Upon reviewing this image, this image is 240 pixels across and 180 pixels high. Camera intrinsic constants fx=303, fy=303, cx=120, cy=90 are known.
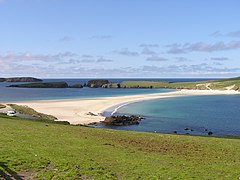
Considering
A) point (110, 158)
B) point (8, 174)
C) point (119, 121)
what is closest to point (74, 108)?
point (119, 121)

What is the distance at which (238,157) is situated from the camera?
20984 mm

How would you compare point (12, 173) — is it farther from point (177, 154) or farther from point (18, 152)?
point (177, 154)

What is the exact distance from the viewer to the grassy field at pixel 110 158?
1548 centimetres

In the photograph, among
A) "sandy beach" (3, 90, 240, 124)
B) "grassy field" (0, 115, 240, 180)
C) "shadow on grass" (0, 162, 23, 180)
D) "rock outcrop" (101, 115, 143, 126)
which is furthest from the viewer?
"sandy beach" (3, 90, 240, 124)

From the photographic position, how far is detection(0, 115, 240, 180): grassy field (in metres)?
15.5

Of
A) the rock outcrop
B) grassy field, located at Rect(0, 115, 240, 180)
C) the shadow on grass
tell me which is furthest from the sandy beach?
the shadow on grass

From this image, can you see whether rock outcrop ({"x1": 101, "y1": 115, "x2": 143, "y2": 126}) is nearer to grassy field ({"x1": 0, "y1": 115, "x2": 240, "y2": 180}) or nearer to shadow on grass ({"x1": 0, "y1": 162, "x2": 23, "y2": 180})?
grassy field ({"x1": 0, "y1": 115, "x2": 240, "y2": 180})

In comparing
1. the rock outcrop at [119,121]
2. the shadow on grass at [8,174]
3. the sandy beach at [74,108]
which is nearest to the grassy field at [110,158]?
the shadow on grass at [8,174]

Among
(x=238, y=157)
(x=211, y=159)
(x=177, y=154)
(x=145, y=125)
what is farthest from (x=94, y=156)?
(x=145, y=125)

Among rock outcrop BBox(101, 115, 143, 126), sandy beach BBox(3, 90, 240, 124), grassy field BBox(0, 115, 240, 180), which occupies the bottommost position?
rock outcrop BBox(101, 115, 143, 126)

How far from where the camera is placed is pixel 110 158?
18.8m

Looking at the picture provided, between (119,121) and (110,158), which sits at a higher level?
(110,158)

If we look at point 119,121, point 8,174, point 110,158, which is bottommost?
point 119,121

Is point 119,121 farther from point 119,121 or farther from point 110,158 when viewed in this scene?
point 110,158
